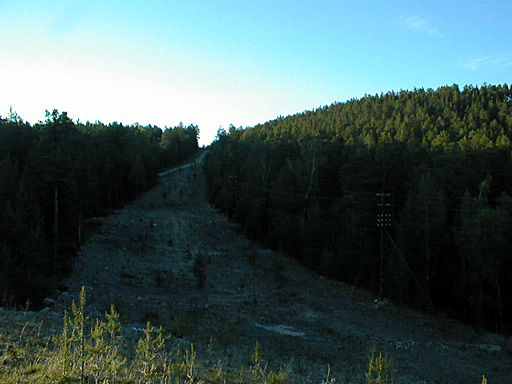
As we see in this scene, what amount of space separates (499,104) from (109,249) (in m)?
63.7

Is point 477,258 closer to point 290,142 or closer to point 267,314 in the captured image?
point 267,314

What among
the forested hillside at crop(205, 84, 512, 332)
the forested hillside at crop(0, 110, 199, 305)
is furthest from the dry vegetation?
the forested hillside at crop(205, 84, 512, 332)

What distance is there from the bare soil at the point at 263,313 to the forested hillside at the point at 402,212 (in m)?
2.29

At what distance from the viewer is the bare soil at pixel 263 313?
A: 12.4m

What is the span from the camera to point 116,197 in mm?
56688

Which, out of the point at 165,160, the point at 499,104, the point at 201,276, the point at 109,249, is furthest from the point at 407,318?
the point at 165,160

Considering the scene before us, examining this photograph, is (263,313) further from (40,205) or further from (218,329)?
(40,205)

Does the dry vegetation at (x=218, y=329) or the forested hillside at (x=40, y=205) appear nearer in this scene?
the dry vegetation at (x=218, y=329)

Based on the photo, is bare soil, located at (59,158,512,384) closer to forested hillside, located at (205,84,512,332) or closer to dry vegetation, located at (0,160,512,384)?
dry vegetation, located at (0,160,512,384)

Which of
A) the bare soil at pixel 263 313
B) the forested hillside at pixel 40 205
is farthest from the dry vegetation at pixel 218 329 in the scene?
the forested hillside at pixel 40 205

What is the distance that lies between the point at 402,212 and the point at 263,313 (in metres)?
15.3

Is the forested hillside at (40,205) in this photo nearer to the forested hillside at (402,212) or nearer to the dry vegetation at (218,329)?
the dry vegetation at (218,329)

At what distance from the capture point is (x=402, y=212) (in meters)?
29.5

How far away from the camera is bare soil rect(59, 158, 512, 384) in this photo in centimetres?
1238
